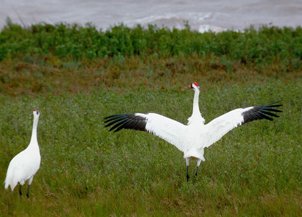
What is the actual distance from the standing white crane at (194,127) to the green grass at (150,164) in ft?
1.24

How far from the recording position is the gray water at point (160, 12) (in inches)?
912

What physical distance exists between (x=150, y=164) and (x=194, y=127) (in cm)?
76

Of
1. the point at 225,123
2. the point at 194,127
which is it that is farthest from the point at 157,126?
the point at 225,123

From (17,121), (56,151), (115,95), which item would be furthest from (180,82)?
A: (56,151)

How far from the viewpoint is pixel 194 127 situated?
905cm

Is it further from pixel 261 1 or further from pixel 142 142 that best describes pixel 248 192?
pixel 261 1

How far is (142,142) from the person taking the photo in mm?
10555

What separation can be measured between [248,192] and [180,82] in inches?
283

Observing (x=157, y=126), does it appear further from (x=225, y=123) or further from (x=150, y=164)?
(x=225, y=123)

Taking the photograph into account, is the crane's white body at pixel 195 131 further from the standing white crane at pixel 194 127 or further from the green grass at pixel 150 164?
the green grass at pixel 150 164

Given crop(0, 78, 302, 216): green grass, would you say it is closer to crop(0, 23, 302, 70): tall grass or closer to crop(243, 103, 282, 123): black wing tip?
crop(243, 103, 282, 123): black wing tip

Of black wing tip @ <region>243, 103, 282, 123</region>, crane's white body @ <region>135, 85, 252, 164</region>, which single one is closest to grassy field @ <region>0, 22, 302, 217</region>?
crane's white body @ <region>135, 85, 252, 164</region>

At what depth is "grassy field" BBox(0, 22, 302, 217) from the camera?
8.20m

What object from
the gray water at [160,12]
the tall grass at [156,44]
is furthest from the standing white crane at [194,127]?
the gray water at [160,12]
